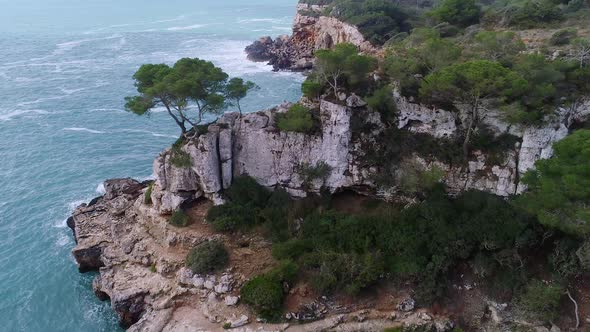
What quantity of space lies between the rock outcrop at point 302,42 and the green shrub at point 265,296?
51.4m

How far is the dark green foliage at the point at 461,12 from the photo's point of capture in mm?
49000

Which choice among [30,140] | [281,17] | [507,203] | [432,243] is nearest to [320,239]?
[432,243]

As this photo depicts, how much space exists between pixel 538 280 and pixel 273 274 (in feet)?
54.8

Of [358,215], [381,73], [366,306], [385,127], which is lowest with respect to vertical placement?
[366,306]

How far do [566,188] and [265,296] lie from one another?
726 inches

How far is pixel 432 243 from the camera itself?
30375 mm

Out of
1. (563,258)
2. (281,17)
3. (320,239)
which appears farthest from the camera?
(281,17)

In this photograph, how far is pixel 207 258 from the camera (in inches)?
1241

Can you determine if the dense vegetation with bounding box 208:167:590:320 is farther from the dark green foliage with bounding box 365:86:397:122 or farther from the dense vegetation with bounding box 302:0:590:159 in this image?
the dark green foliage with bounding box 365:86:397:122

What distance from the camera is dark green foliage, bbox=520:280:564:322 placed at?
26.9 metres

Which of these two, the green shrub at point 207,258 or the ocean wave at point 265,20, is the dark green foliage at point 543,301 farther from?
the ocean wave at point 265,20

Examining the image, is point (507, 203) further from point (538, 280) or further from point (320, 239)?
point (320, 239)

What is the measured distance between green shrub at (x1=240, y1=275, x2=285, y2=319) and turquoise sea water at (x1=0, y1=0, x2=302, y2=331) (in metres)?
9.91

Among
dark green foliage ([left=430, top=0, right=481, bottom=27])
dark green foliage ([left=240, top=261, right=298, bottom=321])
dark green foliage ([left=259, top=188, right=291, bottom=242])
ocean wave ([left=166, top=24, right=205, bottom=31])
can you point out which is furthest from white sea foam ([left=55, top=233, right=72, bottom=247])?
ocean wave ([left=166, top=24, right=205, bottom=31])
